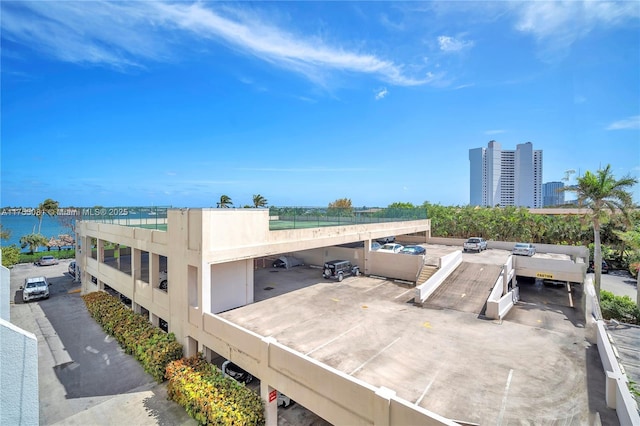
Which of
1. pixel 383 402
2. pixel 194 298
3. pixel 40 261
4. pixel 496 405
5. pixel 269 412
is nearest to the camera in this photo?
pixel 383 402

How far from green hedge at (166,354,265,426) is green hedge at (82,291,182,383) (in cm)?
121

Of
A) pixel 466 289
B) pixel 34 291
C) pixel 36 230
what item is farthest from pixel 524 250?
pixel 36 230

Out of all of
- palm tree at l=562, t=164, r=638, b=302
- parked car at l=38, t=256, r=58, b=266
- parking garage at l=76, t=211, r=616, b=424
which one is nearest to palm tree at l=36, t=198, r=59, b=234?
parked car at l=38, t=256, r=58, b=266

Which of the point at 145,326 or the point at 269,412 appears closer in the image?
the point at 269,412

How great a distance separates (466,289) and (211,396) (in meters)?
17.4

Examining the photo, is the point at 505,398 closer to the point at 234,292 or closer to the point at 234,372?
the point at 234,372

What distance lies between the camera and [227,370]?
1429 cm

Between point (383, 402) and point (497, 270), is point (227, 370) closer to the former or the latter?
point (383, 402)

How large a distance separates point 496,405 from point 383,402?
4125 mm

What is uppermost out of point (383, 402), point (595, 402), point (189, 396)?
point (383, 402)

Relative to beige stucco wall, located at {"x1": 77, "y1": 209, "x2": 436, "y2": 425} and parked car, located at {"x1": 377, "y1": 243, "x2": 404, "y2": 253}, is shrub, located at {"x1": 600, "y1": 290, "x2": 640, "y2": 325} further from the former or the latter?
parked car, located at {"x1": 377, "y1": 243, "x2": 404, "y2": 253}

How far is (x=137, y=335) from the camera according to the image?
18.3 m

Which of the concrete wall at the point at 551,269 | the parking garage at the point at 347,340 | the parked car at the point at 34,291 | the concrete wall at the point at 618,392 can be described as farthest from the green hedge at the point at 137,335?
the concrete wall at the point at 551,269

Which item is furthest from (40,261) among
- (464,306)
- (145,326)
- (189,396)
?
(464,306)
